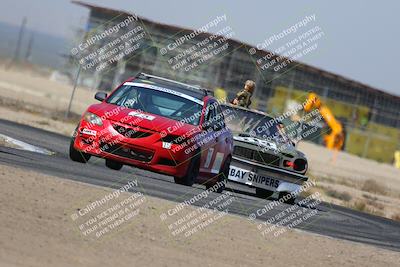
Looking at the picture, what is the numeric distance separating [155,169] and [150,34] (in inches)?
2388

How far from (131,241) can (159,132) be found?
18.3ft

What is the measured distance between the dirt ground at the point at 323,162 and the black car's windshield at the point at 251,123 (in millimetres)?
4238

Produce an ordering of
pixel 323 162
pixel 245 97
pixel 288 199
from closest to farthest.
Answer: pixel 288 199, pixel 245 97, pixel 323 162

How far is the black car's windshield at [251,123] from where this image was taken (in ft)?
63.9

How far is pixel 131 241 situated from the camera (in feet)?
32.7

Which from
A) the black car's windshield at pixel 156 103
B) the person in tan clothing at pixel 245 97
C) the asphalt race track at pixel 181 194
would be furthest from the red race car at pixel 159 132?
the person in tan clothing at pixel 245 97

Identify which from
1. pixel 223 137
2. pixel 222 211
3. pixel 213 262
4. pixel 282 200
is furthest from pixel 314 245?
pixel 282 200

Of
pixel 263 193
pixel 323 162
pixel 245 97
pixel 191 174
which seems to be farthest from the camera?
pixel 323 162

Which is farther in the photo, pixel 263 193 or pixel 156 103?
pixel 263 193

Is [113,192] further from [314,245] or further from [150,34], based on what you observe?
[150,34]

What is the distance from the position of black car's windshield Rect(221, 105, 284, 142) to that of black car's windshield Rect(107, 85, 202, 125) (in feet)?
8.44

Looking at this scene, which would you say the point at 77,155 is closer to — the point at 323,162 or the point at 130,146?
the point at 130,146

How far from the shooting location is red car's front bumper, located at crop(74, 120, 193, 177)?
50.3 feet

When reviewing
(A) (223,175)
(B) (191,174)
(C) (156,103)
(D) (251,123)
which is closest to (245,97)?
(D) (251,123)
